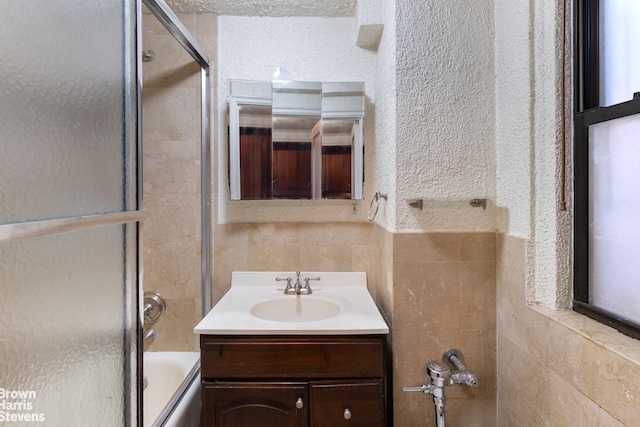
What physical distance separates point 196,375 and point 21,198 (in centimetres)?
120

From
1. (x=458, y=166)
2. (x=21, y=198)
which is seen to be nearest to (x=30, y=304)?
(x=21, y=198)

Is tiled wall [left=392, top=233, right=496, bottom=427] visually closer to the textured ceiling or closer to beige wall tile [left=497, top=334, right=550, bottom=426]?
beige wall tile [left=497, top=334, right=550, bottom=426]

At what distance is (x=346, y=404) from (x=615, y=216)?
102 centimetres

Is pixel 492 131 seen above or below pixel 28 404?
above

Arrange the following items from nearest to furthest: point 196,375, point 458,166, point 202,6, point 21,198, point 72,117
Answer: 1. point 21,198
2. point 72,117
3. point 458,166
4. point 196,375
5. point 202,6

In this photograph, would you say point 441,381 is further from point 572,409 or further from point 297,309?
point 297,309

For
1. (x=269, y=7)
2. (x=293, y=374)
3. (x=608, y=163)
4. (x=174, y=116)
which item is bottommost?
(x=293, y=374)

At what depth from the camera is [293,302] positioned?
A: 146 centimetres

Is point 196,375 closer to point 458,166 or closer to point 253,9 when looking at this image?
point 458,166

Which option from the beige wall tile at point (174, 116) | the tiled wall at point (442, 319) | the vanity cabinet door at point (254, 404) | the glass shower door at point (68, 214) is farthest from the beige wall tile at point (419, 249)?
the beige wall tile at point (174, 116)

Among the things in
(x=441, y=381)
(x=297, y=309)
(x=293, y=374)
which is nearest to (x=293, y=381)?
(x=293, y=374)

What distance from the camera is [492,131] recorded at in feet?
3.98

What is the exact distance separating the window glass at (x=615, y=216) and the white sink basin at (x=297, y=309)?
940mm

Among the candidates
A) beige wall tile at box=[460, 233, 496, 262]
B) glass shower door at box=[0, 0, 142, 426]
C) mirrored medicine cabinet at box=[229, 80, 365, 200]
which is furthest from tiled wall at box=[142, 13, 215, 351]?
beige wall tile at box=[460, 233, 496, 262]
